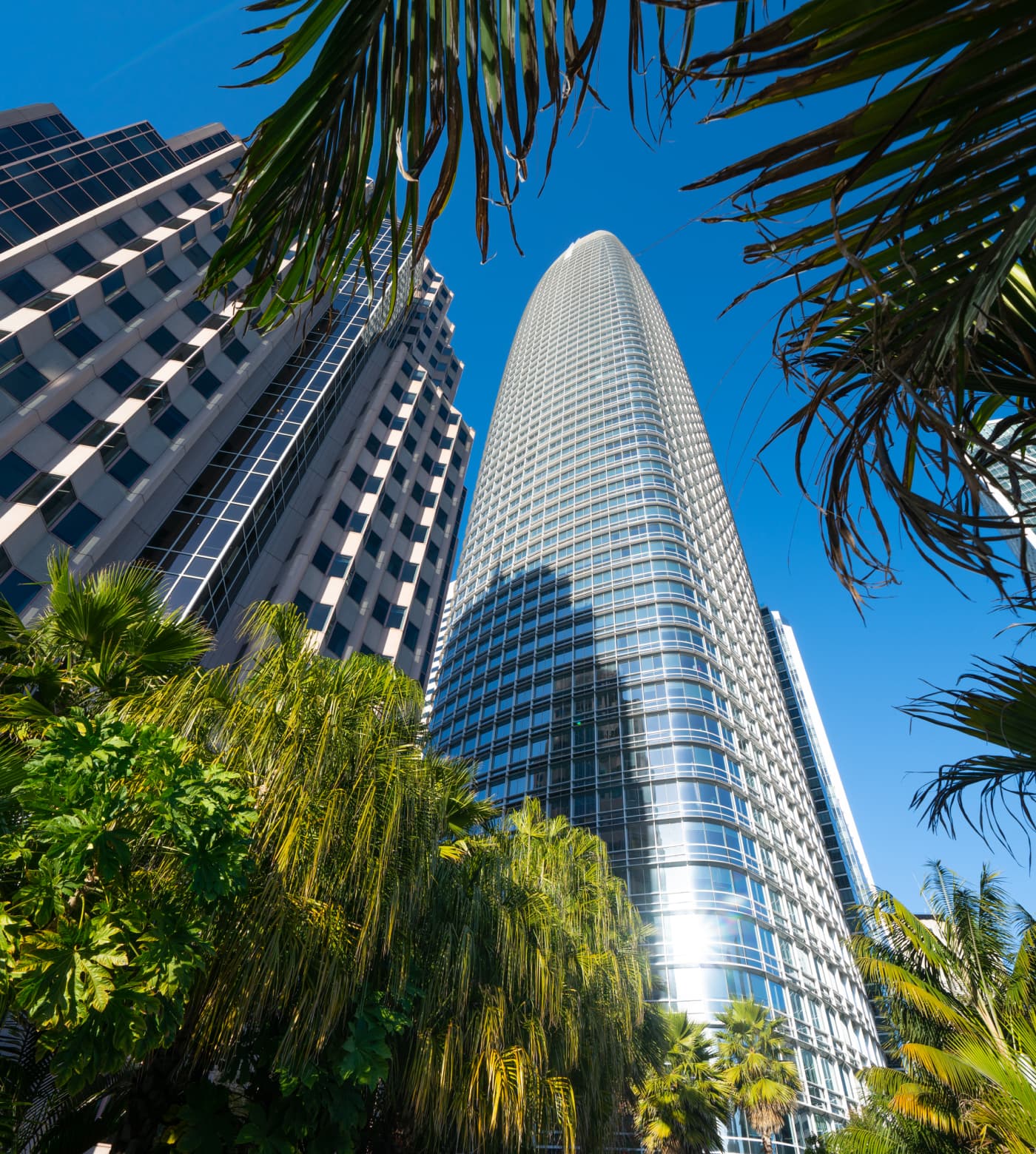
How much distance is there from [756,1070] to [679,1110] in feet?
13.0

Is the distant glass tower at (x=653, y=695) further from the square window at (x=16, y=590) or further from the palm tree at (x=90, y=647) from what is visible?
the square window at (x=16, y=590)

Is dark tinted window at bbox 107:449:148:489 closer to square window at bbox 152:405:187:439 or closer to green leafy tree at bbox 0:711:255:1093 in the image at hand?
square window at bbox 152:405:187:439

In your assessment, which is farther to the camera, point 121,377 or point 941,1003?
point 121,377

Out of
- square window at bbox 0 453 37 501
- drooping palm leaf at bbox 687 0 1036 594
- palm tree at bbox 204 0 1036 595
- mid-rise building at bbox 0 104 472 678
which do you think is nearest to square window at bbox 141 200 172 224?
mid-rise building at bbox 0 104 472 678

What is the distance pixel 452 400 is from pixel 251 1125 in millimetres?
52406

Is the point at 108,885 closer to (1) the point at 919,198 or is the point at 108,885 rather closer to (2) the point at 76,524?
(1) the point at 919,198

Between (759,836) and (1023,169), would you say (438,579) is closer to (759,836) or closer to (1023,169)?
(759,836)

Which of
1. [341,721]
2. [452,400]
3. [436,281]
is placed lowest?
[341,721]

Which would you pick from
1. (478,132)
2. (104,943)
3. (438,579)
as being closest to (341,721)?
(104,943)

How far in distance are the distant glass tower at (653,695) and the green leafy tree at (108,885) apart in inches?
1102

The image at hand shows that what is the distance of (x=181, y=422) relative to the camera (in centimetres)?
2508

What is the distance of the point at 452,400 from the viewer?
5422 centimetres

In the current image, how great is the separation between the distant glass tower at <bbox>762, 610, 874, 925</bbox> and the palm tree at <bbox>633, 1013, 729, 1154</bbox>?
225 ft

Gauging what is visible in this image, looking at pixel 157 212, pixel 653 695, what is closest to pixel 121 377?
pixel 157 212
